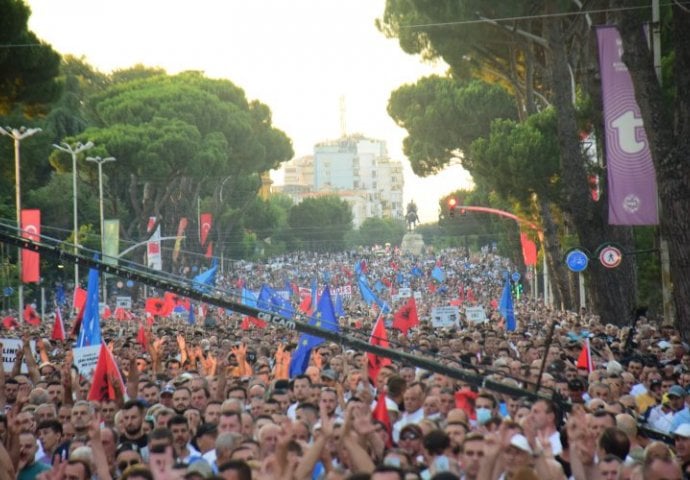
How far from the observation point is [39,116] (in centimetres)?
2209

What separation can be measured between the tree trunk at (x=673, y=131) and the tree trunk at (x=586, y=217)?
7.15m

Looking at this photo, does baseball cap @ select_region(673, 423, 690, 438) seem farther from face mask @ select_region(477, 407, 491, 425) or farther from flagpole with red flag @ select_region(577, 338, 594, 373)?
flagpole with red flag @ select_region(577, 338, 594, 373)

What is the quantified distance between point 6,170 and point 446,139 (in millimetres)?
17655

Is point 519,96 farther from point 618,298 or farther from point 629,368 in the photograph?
point 629,368

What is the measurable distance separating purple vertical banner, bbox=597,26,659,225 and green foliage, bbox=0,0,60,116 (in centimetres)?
898

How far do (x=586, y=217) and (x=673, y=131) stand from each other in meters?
7.88

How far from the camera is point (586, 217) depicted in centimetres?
2620

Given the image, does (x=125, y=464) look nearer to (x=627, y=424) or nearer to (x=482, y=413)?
(x=482, y=413)

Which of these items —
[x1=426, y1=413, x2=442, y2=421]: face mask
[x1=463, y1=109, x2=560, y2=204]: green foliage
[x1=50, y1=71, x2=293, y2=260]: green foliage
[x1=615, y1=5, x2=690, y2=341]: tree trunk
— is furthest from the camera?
[x1=50, y1=71, x2=293, y2=260]: green foliage

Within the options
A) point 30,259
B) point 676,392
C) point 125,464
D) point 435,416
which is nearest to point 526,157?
point 30,259

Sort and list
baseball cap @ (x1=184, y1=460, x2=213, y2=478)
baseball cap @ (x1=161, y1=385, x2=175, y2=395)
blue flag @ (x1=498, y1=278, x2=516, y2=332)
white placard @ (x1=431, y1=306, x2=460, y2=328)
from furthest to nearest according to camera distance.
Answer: blue flag @ (x1=498, y1=278, x2=516, y2=332) < white placard @ (x1=431, y1=306, x2=460, y2=328) < baseball cap @ (x1=161, y1=385, x2=175, y2=395) < baseball cap @ (x1=184, y1=460, x2=213, y2=478)

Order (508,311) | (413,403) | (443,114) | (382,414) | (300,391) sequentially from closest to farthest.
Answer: (382,414)
(413,403)
(300,391)
(508,311)
(443,114)

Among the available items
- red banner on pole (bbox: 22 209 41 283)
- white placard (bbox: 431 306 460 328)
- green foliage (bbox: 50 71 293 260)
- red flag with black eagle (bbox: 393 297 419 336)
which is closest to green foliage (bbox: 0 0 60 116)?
red flag with black eagle (bbox: 393 297 419 336)

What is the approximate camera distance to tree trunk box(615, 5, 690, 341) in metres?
17.9
